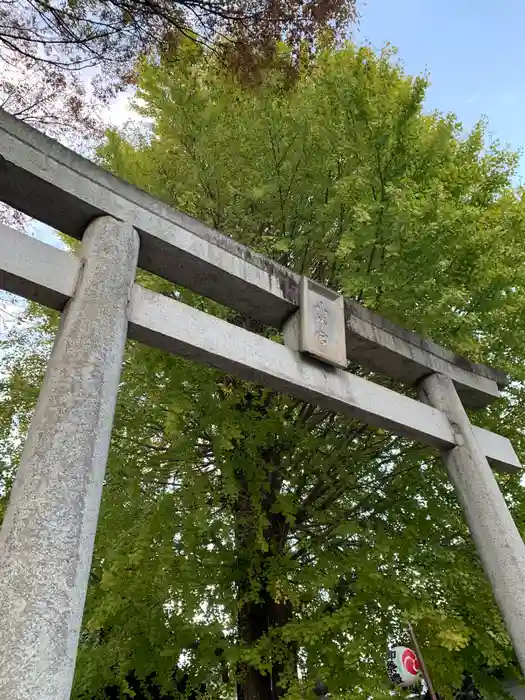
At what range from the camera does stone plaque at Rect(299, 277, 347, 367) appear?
380 cm

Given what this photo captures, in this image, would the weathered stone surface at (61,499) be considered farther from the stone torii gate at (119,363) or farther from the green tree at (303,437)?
the green tree at (303,437)

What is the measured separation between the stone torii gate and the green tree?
1.95 feet

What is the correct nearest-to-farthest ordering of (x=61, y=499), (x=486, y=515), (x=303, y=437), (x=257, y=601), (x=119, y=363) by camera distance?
1. (x=61, y=499)
2. (x=119, y=363)
3. (x=486, y=515)
4. (x=257, y=601)
5. (x=303, y=437)

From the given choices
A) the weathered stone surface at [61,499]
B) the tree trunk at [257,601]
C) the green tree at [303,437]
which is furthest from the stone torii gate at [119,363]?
the tree trunk at [257,601]

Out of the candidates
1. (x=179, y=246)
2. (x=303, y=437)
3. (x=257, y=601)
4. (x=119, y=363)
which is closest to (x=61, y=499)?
(x=119, y=363)

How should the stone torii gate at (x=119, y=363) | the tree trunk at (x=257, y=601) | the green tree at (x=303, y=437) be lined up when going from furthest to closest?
the tree trunk at (x=257, y=601) → the green tree at (x=303, y=437) → the stone torii gate at (x=119, y=363)

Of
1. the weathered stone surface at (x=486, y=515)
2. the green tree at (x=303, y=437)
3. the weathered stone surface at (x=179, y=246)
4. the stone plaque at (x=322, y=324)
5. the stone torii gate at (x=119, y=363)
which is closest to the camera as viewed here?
→ the stone torii gate at (x=119, y=363)

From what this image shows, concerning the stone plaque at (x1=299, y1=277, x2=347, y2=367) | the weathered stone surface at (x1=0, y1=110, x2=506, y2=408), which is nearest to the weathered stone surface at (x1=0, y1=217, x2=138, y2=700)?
the weathered stone surface at (x1=0, y1=110, x2=506, y2=408)

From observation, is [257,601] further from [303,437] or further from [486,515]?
[486,515]

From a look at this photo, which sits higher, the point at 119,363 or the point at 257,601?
the point at 119,363

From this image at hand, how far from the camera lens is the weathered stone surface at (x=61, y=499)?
183cm

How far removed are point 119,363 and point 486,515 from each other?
320 cm

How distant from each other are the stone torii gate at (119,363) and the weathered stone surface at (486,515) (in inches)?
0.4

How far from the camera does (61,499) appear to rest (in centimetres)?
214
